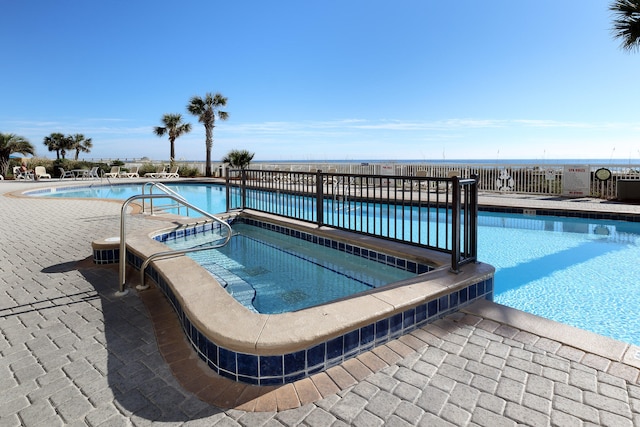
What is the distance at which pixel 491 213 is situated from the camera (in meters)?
8.57

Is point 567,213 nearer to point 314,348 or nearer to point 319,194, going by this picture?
point 319,194

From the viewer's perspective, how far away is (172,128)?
977 inches

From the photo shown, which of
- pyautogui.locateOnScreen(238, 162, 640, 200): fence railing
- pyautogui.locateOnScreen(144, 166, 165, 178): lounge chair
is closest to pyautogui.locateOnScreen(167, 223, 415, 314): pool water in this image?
pyautogui.locateOnScreen(238, 162, 640, 200): fence railing

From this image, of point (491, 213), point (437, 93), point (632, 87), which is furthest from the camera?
point (437, 93)

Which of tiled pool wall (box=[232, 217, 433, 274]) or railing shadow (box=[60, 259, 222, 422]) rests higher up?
tiled pool wall (box=[232, 217, 433, 274])

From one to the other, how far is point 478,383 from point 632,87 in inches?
910

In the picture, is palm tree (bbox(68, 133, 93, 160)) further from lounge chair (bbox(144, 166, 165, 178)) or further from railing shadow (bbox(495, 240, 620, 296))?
railing shadow (bbox(495, 240, 620, 296))

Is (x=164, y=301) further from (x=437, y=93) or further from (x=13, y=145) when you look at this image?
(x=13, y=145)

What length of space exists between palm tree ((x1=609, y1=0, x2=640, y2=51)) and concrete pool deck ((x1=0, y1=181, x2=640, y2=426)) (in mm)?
9124

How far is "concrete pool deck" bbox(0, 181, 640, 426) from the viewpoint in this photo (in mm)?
1521

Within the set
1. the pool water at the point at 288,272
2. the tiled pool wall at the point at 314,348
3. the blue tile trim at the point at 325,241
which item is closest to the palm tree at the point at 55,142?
the blue tile trim at the point at 325,241

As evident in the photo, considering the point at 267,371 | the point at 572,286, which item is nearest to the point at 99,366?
the point at 267,371

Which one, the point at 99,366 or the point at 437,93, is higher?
the point at 437,93

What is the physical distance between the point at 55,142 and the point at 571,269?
44254 mm
